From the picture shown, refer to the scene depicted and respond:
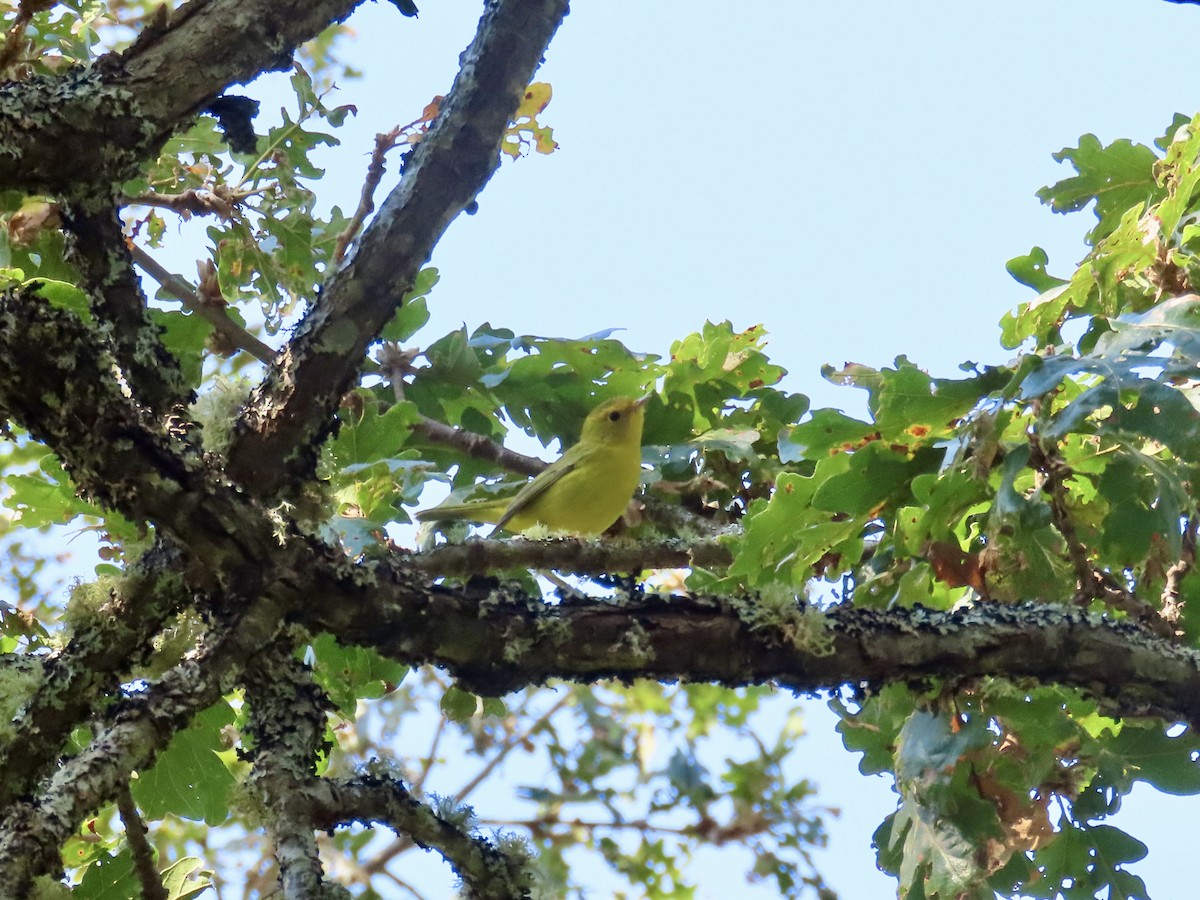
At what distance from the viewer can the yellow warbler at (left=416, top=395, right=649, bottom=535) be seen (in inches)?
159

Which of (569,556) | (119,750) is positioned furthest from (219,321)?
(119,750)

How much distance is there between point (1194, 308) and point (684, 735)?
103 inches

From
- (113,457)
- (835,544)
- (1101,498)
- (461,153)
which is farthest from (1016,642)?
(113,457)

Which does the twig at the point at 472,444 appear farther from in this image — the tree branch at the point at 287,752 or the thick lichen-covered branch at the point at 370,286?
the tree branch at the point at 287,752

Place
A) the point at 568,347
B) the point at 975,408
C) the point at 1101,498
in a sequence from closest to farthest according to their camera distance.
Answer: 1. the point at 975,408
2. the point at 1101,498
3. the point at 568,347

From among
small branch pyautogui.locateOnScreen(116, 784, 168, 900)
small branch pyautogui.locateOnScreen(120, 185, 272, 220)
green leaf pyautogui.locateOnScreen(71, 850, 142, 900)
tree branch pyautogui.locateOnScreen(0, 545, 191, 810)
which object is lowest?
small branch pyautogui.locateOnScreen(116, 784, 168, 900)

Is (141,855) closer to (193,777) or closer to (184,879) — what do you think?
(184,879)

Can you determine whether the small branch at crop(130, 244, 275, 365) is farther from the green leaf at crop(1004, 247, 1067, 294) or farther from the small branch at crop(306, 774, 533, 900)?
the green leaf at crop(1004, 247, 1067, 294)

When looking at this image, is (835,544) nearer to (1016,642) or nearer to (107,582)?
(1016,642)

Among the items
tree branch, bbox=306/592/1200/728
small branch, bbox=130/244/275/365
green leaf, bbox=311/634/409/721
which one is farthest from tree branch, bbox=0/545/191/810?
small branch, bbox=130/244/275/365

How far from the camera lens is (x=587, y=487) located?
4.25m

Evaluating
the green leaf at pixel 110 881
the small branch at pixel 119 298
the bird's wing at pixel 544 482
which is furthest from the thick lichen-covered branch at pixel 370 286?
the bird's wing at pixel 544 482

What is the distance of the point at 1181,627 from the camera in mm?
2412

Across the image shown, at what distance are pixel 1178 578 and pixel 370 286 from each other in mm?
1797
